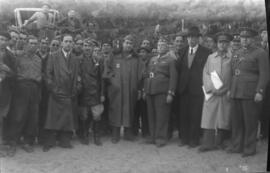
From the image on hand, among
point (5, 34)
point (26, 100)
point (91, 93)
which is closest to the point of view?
point (5, 34)

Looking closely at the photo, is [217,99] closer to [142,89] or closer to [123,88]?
[142,89]

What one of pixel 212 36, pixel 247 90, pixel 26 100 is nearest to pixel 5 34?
pixel 26 100

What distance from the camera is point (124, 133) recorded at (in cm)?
386

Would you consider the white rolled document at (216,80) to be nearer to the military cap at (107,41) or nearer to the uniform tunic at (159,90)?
the uniform tunic at (159,90)

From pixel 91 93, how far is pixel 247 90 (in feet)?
4.73

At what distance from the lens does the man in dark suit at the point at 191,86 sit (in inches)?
151

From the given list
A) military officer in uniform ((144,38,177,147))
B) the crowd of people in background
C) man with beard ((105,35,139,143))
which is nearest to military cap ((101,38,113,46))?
the crowd of people in background

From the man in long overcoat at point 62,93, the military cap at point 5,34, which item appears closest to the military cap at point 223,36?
the man in long overcoat at point 62,93

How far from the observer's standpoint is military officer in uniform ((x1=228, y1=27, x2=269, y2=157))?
12.3 ft

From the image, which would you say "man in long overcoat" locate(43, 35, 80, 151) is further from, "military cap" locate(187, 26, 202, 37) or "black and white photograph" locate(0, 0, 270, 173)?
"military cap" locate(187, 26, 202, 37)

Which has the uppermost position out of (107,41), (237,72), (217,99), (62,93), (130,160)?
(107,41)

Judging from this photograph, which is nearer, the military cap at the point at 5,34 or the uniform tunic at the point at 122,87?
the military cap at the point at 5,34

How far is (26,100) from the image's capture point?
12.0 ft

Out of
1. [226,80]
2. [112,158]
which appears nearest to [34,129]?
[112,158]
